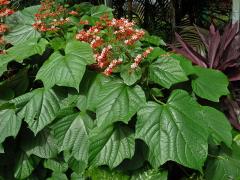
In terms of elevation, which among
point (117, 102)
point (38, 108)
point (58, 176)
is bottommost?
point (58, 176)

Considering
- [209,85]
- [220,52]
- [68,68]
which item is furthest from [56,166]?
[220,52]

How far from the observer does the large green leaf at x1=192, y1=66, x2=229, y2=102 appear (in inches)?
92.4

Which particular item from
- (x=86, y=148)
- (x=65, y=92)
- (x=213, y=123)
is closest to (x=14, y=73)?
(x=65, y=92)

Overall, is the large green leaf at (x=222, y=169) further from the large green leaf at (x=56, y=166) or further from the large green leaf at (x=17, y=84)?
the large green leaf at (x=17, y=84)

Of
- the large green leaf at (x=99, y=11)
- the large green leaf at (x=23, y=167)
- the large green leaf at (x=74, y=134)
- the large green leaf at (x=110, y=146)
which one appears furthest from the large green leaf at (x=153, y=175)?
the large green leaf at (x=99, y=11)

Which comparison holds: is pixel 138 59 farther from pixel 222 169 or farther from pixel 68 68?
pixel 222 169

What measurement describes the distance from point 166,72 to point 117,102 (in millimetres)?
326

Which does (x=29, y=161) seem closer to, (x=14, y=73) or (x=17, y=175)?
(x=17, y=175)

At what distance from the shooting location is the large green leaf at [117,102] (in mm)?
2074

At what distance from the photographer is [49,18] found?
2.79 metres

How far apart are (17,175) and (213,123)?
123cm

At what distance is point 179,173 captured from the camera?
250 centimetres

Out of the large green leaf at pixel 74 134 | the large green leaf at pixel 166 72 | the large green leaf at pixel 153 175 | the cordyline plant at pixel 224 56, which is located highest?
the large green leaf at pixel 166 72

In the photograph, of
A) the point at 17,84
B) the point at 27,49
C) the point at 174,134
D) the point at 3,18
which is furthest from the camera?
the point at 3,18
